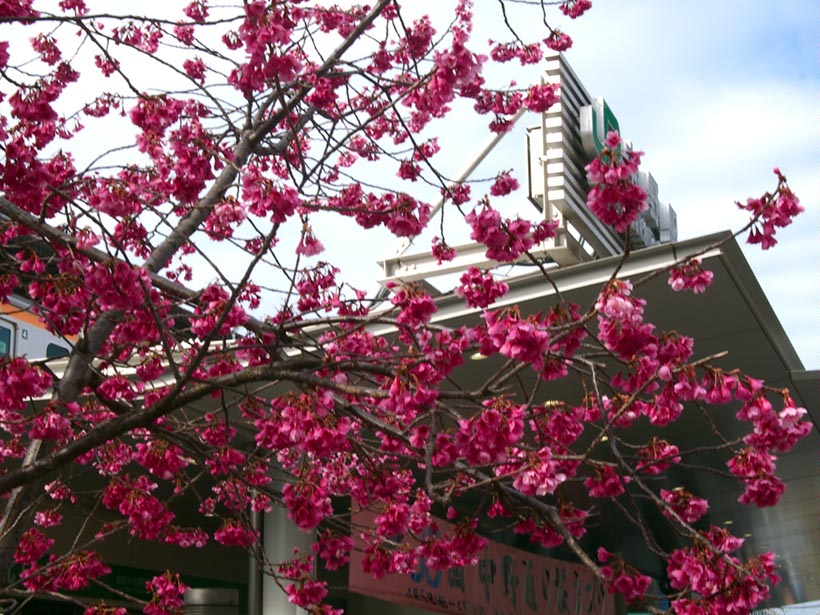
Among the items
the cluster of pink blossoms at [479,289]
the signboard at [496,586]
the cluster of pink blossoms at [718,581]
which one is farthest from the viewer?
the signboard at [496,586]

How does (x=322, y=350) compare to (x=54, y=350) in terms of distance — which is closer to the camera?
(x=322, y=350)

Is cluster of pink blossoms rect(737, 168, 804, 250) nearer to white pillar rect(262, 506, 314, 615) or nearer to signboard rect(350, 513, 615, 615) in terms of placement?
signboard rect(350, 513, 615, 615)

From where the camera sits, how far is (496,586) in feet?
40.4

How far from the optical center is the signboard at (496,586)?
9141 mm

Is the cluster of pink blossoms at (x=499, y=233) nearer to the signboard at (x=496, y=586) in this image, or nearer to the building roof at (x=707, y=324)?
the building roof at (x=707, y=324)

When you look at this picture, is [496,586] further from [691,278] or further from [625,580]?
[691,278]

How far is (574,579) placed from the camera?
1544 centimetres

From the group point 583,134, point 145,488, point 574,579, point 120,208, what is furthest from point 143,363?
point 574,579

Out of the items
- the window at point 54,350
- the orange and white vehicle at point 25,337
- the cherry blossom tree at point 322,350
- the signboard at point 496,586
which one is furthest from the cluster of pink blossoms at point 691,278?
the window at point 54,350

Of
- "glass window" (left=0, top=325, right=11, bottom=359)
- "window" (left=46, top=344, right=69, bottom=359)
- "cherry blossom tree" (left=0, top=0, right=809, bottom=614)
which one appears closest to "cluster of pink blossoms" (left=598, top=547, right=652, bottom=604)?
"cherry blossom tree" (left=0, top=0, right=809, bottom=614)

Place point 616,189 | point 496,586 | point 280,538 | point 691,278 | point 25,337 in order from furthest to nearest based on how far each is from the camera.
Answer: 1. point 496,586
2. point 280,538
3. point 25,337
4. point 691,278
5. point 616,189

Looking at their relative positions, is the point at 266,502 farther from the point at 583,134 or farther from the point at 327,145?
the point at 583,134

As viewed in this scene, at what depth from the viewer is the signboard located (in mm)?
9141

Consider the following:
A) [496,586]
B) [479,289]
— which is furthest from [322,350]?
[496,586]
